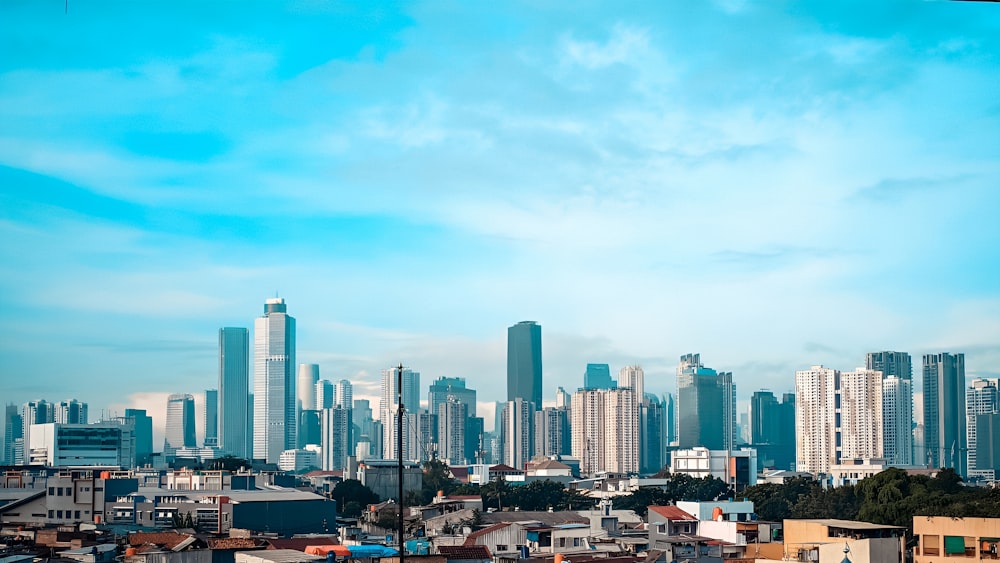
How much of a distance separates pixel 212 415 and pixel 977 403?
71.4 meters

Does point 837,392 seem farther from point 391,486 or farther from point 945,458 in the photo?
point 391,486

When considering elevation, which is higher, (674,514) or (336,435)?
(674,514)

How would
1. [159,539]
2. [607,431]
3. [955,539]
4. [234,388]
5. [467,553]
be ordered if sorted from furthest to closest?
1. [234,388]
2. [607,431]
3. [159,539]
4. [955,539]
5. [467,553]

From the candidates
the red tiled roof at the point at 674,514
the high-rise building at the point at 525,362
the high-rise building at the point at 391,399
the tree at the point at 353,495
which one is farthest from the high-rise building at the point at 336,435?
the red tiled roof at the point at 674,514

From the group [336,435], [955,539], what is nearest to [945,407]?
[336,435]

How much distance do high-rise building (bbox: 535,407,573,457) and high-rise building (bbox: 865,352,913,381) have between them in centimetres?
2482

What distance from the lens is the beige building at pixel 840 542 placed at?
13.7m

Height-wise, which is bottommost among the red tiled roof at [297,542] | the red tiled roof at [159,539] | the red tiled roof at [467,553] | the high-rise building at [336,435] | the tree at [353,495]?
the high-rise building at [336,435]

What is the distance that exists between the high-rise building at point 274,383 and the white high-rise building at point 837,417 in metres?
51.8

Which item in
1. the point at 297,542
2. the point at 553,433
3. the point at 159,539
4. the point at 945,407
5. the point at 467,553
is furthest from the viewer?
the point at 553,433

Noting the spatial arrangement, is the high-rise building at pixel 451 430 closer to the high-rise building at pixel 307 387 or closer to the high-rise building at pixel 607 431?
the high-rise building at pixel 607 431

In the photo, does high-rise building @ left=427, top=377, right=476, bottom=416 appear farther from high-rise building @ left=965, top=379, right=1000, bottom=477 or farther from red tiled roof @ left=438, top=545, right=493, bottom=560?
red tiled roof @ left=438, top=545, right=493, bottom=560

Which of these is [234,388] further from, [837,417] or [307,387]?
[837,417]

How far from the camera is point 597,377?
143 meters
